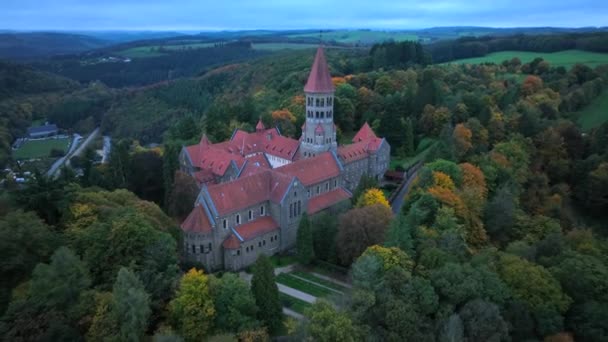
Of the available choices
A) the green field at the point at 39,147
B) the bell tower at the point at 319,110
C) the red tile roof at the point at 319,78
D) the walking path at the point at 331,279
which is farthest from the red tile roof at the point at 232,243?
the green field at the point at 39,147

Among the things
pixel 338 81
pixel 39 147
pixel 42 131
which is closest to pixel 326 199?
pixel 338 81

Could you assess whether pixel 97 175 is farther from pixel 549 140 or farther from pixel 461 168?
pixel 549 140

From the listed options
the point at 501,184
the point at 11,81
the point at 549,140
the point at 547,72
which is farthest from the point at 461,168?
the point at 11,81

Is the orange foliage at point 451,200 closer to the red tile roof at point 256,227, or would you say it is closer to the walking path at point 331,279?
the walking path at point 331,279

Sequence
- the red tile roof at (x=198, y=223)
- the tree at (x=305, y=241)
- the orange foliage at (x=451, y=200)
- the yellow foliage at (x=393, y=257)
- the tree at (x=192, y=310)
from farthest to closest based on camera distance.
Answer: the tree at (x=305, y=241), the orange foliage at (x=451, y=200), the red tile roof at (x=198, y=223), the yellow foliage at (x=393, y=257), the tree at (x=192, y=310)

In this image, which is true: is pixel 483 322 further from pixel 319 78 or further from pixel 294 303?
pixel 319 78

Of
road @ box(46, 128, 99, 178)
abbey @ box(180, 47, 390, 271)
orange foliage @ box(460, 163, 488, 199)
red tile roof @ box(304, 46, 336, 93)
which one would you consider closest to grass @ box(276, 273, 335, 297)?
abbey @ box(180, 47, 390, 271)
